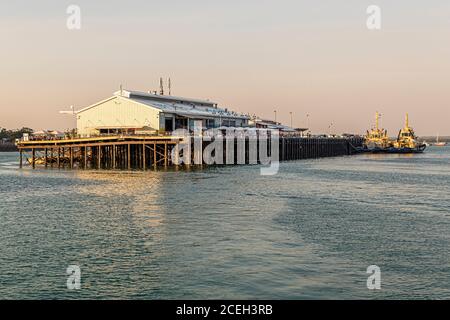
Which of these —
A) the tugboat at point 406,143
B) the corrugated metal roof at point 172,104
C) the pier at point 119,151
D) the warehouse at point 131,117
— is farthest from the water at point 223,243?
the tugboat at point 406,143

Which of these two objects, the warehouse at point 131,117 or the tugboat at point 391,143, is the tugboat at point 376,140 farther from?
the warehouse at point 131,117

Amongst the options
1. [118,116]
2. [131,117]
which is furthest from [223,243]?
[118,116]

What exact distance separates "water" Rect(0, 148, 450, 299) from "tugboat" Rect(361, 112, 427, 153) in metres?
119

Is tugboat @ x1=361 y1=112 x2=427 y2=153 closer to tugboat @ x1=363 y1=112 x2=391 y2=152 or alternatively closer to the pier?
tugboat @ x1=363 y1=112 x2=391 y2=152

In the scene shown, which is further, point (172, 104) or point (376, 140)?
point (376, 140)

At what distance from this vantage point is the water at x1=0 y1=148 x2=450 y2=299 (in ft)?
58.6

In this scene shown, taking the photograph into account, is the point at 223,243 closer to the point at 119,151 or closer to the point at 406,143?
the point at 119,151

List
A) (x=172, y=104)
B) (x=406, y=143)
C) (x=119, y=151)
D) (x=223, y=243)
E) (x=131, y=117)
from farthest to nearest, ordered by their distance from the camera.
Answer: (x=406, y=143) < (x=172, y=104) < (x=119, y=151) < (x=131, y=117) < (x=223, y=243)

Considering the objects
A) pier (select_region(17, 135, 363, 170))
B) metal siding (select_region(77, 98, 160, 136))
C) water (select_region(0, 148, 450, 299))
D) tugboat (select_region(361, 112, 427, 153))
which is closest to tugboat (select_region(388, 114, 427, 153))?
tugboat (select_region(361, 112, 427, 153))

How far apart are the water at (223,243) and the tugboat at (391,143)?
4666 inches

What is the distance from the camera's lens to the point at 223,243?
2423cm

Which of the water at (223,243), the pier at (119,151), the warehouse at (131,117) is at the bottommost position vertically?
the water at (223,243)

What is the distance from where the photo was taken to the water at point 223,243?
58.6ft

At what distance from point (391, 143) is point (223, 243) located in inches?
5864
